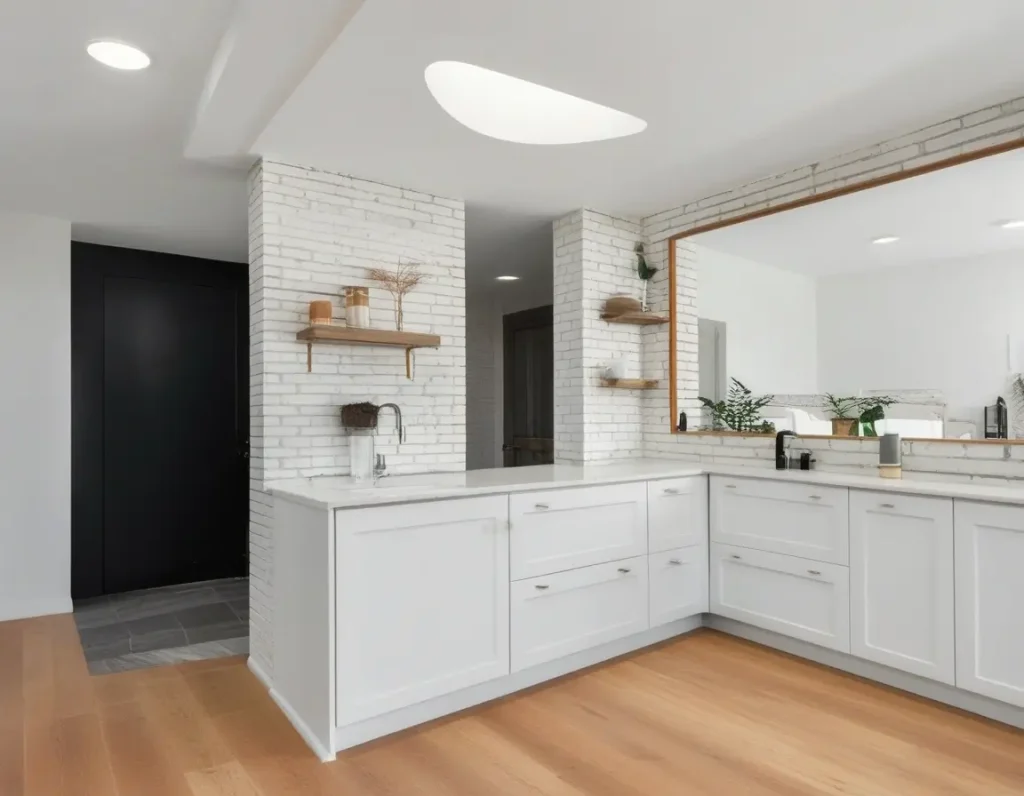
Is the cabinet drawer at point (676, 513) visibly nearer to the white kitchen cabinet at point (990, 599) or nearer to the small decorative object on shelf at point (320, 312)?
the white kitchen cabinet at point (990, 599)

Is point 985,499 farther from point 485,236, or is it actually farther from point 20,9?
point 20,9

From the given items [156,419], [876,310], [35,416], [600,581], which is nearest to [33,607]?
[35,416]

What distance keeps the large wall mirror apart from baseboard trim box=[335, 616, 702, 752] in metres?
1.29

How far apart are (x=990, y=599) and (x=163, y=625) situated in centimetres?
406

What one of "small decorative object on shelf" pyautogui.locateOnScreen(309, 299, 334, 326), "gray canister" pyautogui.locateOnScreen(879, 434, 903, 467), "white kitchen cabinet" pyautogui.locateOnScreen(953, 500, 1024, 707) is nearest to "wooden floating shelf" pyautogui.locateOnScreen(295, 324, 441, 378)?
"small decorative object on shelf" pyautogui.locateOnScreen(309, 299, 334, 326)

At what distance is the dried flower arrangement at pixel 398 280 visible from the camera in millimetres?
3328

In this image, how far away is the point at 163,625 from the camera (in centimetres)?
386

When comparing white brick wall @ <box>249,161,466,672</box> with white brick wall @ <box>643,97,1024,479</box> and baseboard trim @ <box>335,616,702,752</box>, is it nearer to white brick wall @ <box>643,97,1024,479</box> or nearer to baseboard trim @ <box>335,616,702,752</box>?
baseboard trim @ <box>335,616,702,752</box>

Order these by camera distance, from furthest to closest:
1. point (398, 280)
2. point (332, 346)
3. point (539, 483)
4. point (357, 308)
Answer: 1. point (398, 280)
2. point (332, 346)
3. point (357, 308)
4. point (539, 483)

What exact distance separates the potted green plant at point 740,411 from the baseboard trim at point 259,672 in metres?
2.70

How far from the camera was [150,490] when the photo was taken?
4809 millimetres

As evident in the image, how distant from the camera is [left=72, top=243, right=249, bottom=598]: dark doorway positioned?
4.59 meters

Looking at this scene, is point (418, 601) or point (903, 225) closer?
point (418, 601)

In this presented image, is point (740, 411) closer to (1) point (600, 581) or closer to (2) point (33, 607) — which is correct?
(1) point (600, 581)
